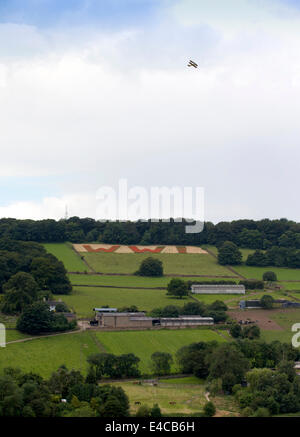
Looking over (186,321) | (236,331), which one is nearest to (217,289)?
(186,321)

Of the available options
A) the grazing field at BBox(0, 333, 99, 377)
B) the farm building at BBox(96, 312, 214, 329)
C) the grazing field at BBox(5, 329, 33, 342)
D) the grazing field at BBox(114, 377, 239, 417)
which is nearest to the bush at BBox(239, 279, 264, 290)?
the farm building at BBox(96, 312, 214, 329)

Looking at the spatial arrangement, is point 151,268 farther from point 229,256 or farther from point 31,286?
point 31,286

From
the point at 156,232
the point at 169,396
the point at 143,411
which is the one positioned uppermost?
the point at 156,232

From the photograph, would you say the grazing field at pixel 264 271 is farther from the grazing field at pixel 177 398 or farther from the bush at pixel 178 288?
the grazing field at pixel 177 398

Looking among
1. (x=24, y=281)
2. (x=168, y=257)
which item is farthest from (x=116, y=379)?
(x=168, y=257)

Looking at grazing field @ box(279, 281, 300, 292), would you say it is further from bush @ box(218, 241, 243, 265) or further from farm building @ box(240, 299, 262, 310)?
bush @ box(218, 241, 243, 265)

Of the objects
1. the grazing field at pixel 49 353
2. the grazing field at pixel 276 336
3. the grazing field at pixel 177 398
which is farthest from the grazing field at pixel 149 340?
the grazing field at pixel 177 398

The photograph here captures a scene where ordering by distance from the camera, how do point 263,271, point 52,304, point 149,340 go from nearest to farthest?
point 149,340 → point 52,304 → point 263,271
